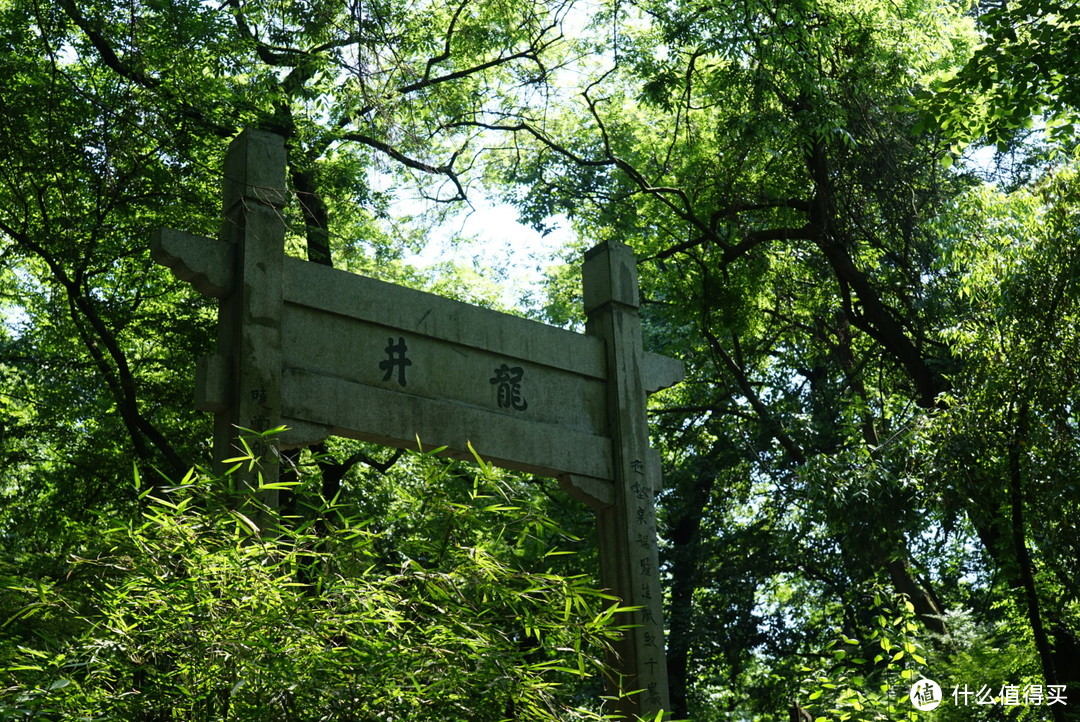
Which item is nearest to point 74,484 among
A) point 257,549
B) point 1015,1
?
point 257,549

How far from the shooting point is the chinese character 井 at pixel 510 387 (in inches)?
224

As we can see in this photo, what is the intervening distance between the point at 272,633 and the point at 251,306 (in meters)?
2.64

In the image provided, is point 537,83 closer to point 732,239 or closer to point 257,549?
point 732,239

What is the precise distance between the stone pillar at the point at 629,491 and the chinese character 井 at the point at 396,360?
1.29 meters

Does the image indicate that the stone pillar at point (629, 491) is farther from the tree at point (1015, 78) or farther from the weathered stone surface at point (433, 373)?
the tree at point (1015, 78)

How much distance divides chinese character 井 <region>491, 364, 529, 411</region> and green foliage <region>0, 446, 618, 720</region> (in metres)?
2.78

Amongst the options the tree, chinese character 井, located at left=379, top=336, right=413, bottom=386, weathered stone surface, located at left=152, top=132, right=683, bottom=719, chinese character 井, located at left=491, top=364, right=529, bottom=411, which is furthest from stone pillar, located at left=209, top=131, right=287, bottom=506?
the tree

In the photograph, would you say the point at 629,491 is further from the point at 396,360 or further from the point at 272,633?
the point at 272,633

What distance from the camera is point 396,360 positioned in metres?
5.35

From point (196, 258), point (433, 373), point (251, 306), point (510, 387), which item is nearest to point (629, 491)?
point (510, 387)

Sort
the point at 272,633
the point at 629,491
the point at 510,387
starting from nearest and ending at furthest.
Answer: the point at 272,633, the point at 510,387, the point at 629,491

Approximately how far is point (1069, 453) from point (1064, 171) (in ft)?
5.49

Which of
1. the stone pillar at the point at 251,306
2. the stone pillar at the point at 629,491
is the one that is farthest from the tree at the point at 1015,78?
the stone pillar at the point at 251,306

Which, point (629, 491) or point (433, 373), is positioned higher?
point (433, 373)
